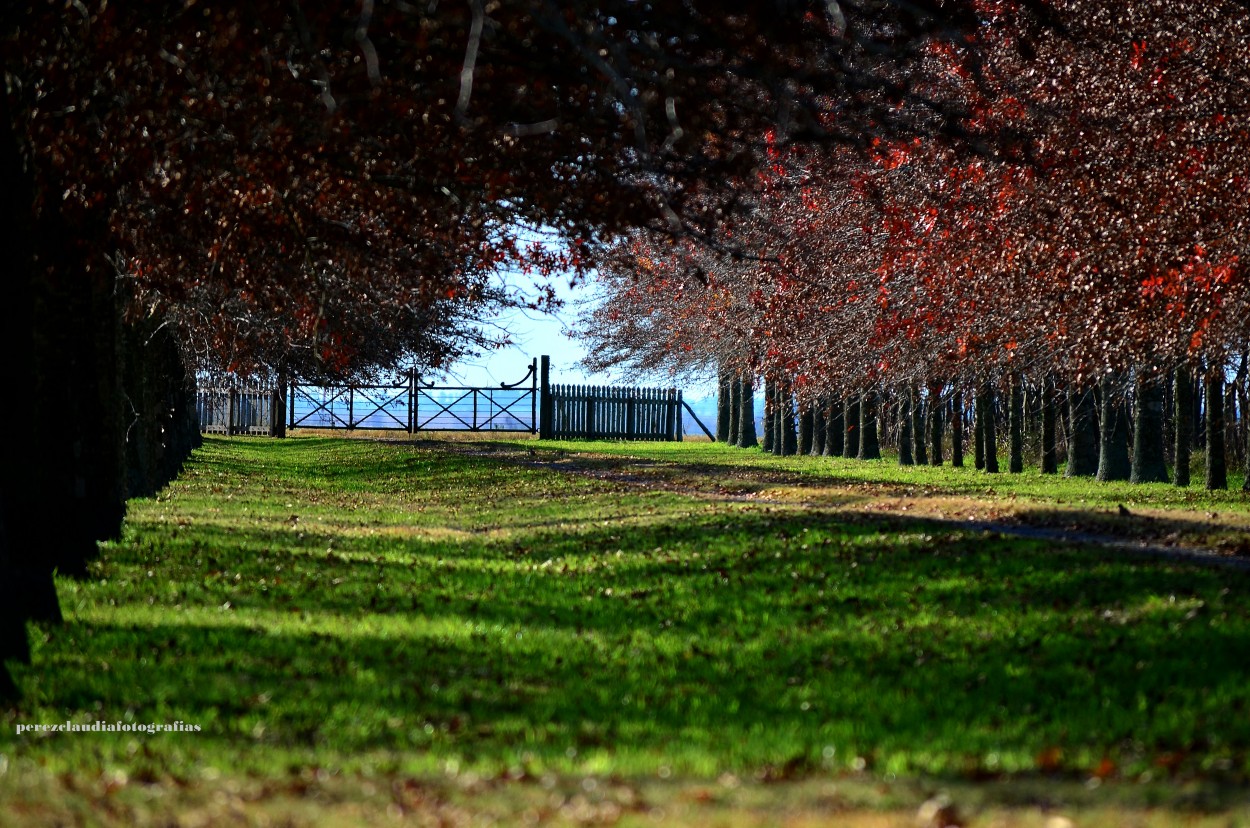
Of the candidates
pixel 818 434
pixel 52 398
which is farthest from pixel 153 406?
pixel 818 434

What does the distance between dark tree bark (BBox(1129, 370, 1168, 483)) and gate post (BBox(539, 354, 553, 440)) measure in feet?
94.4

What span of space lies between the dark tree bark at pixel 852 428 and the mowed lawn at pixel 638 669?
18443mm

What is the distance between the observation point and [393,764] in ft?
22.1

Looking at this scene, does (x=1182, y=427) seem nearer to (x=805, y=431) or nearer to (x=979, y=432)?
(x=979, y=432)

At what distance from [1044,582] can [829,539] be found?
3489mm

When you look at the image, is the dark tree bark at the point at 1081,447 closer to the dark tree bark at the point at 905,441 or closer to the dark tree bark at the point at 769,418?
the dark tree bark at the point at 905,441

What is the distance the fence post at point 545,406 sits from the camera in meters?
50.6

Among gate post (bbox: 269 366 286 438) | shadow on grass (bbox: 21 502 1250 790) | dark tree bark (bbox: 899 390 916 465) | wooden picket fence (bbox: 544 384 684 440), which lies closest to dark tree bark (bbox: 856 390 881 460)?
dark tree bark (bbox: 899 390 916 465)

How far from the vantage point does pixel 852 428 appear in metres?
35.4

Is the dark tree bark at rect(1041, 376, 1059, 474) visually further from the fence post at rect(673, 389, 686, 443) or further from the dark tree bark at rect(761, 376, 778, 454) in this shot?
the fence post at rect(673, 389, 686, 443)

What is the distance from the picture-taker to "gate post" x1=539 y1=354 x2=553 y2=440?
166ft

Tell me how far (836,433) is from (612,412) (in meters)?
15.7

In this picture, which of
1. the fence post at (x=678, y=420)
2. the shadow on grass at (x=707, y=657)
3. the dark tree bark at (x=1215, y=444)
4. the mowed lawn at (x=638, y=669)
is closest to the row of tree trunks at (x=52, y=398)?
the mowed lawn at (x=638, y=669)

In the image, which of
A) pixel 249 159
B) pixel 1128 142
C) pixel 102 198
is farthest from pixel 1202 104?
pixel 102 198
